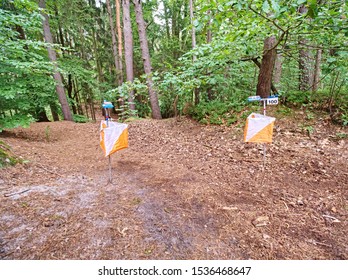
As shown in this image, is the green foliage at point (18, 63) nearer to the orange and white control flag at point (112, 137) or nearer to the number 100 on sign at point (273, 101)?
the orange and white control flag at point (112, 137)

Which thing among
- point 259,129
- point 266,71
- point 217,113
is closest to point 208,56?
point 259,129

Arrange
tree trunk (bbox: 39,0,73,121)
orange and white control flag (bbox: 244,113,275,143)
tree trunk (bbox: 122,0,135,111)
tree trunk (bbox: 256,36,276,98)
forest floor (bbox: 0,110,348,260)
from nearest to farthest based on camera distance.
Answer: forest floor (bbox: 0,110,348,260), orange and white control flag (bbox: 244,113,275,143), tree trunk (bbox: 256,36,276,98), tree trunk (bbox: 39,0,73,121), tree trunk (bbox: 122,0,135,111)

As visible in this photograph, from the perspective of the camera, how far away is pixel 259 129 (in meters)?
2.88

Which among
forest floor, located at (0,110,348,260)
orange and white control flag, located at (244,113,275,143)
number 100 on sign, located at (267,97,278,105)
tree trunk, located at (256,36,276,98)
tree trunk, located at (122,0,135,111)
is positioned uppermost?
tree trunk, located at (122,0,135,111)

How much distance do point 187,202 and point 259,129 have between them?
1.65 metres

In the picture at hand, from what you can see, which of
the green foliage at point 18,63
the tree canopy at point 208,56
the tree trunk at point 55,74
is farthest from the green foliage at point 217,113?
the tree trunk at point 55,74

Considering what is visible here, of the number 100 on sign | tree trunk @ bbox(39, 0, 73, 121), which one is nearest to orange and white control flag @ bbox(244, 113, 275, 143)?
the number 100 on sign

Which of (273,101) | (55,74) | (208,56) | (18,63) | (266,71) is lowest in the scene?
(273,101)

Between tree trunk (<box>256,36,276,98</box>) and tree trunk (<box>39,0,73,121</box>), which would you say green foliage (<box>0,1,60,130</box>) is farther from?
tree trunk (<box>256,36,276,98</box>)

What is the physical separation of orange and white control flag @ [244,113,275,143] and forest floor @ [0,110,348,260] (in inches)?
27.0

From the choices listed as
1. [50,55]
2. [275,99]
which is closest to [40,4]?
[50,55]

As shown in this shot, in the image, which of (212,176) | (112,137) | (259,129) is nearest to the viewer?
(112,137)

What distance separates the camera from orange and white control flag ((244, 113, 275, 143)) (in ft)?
9.30

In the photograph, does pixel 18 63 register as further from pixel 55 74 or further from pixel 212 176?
pixel 212 176
